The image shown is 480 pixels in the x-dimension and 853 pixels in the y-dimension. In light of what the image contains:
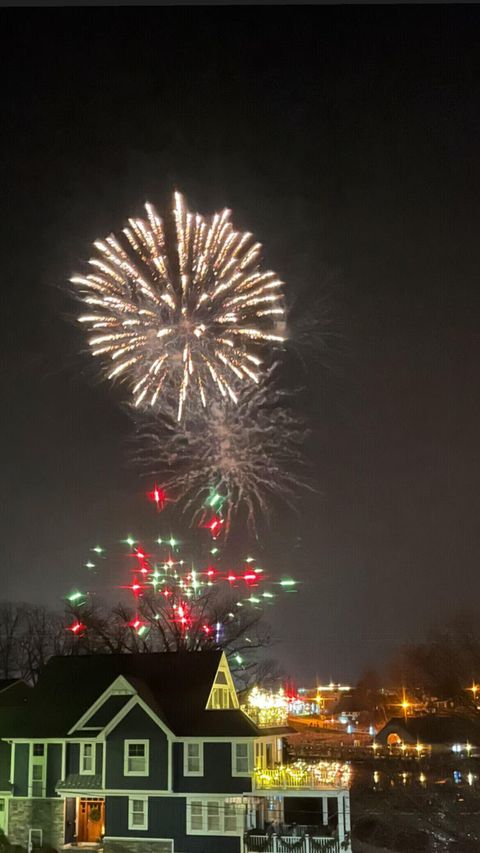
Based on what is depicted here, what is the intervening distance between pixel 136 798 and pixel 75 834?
33.2 inches

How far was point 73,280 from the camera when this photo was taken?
31.0ft

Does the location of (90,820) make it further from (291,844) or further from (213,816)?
(291,844)

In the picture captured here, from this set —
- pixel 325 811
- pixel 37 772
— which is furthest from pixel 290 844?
pixel 37 772

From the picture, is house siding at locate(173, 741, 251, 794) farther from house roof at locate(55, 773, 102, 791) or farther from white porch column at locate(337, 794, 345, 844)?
white porch column at locate(337, 794, 345, 844)

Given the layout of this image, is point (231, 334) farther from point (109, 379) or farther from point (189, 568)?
point (189, 568)

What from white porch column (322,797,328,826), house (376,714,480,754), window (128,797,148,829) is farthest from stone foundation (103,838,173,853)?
house (376,714,480,754)

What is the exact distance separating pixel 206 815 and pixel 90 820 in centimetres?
127

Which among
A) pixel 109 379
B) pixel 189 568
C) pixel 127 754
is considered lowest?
pixel 127 754

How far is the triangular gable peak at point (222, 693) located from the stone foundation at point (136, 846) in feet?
4.58

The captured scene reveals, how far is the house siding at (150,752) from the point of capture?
26.5 feet

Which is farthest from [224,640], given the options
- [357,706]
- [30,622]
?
[357,706]

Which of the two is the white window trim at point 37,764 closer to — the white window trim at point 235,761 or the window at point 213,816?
the window at point 213,816

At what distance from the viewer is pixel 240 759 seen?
8055mm

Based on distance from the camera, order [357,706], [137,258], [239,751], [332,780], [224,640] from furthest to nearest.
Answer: [357,706]
[224,640]
[137,258]
[332,780]
[239,751]
